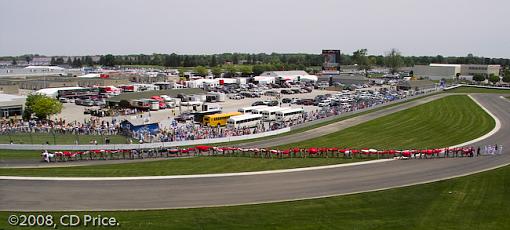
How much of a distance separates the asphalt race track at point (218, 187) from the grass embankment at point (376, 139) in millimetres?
2290

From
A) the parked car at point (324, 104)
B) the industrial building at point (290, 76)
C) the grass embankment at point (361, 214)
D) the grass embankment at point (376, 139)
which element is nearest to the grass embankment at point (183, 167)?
the grass embankment at point (376, 139)

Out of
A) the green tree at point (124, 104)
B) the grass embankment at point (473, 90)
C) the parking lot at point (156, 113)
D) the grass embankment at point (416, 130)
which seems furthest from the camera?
the grass embankment at point (473, 90)

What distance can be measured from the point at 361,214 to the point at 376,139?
21650 millimetres

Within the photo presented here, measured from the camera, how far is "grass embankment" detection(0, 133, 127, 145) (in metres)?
36.5

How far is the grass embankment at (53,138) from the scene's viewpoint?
120 ft

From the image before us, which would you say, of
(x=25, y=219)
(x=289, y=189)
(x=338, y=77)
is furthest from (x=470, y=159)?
(x=338, y=77)

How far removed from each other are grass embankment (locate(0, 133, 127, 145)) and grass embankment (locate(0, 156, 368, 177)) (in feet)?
23.7

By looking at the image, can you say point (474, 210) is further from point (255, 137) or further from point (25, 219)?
point (255, 137)

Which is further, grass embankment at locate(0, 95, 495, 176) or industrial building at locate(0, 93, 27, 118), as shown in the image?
industrial building at locate(0, 93, 27, 118)

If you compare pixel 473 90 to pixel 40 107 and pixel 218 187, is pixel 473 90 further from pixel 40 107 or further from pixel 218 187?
pixel 218 187

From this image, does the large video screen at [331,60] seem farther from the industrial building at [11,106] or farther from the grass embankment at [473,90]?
the industrial building at [11,106]

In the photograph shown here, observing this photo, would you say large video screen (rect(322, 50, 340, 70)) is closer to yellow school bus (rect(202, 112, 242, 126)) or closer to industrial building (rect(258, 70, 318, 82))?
industrial building (rect(258, 70, 318, 82))

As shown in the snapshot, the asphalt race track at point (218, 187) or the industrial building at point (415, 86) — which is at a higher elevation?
the industrial building at point (415, 86)

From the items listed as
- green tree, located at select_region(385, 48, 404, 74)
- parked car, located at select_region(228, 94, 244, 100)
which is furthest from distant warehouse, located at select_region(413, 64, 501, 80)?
parked car, located at select_region(228, 94, 244, 100)
